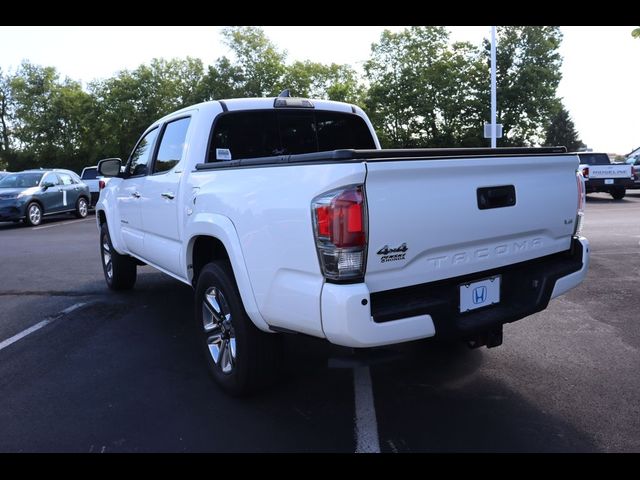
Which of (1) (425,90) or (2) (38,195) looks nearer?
(2) (38,195)

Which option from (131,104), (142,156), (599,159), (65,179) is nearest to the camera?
(142,156)

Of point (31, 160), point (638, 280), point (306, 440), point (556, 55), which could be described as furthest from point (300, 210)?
point (31, 160)

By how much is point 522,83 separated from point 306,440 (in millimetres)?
41425

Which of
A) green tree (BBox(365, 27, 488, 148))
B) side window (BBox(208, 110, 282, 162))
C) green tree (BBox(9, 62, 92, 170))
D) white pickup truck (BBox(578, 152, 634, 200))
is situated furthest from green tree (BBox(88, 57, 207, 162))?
side window (BBox(208, 110, 282, 162))

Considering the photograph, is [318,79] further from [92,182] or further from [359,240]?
[359,240]

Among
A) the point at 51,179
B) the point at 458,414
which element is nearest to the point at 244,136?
the point at 458,414

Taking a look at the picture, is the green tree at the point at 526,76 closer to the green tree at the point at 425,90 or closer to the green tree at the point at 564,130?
the green tree at the point at 425,90

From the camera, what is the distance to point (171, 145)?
15.5 ft

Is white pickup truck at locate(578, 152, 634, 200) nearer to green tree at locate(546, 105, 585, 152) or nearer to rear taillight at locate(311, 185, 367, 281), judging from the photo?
rear taillight at locate(311, 185, 367, 281)

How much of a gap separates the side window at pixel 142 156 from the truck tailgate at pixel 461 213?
3.24 m

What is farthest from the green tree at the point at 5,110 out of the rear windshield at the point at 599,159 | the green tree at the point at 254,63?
the rear windshield at the point at 599,159

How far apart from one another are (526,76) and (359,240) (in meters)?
41.1

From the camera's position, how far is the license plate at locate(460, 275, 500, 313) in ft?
9.85

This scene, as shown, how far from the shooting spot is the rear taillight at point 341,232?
2.56 metres
